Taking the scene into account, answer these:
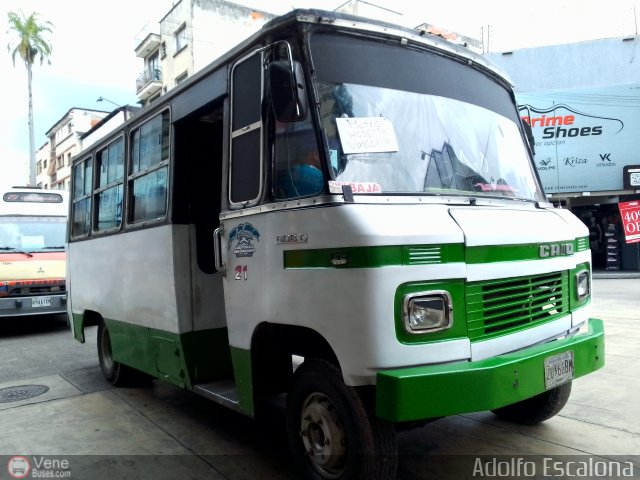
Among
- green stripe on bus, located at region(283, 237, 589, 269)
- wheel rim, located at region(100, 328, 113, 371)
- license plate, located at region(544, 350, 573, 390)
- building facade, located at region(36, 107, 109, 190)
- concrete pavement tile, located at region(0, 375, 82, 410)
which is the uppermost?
building facade, located at region(36, 107, 109, 190)

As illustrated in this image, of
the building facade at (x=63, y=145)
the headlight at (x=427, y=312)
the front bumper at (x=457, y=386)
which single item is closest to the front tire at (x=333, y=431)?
the front bumper at (x=457, y=386)

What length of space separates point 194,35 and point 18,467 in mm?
28405

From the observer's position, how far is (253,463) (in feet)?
13.1

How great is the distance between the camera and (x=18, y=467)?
→ 4.09 metres

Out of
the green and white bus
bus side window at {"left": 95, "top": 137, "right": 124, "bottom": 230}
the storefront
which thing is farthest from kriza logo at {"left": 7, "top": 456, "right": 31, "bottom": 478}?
the storefront

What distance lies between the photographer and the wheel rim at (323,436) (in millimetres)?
3121

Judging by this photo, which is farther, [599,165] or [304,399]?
[599,165]

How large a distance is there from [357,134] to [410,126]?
43 centimetres

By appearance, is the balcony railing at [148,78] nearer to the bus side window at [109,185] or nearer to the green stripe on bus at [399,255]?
the bus side window at [109,185]

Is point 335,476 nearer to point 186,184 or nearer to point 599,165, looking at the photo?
point 186,184

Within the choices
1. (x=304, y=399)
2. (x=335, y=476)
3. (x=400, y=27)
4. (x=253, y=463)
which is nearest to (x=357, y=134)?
(x=400, y=27)

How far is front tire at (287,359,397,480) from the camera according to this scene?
2.91 m

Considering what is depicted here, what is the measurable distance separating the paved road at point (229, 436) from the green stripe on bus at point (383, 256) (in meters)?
1.66

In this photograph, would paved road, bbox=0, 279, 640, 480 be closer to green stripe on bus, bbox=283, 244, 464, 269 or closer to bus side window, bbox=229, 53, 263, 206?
green stripe on bus, bbox=283, 244, 464, 269
